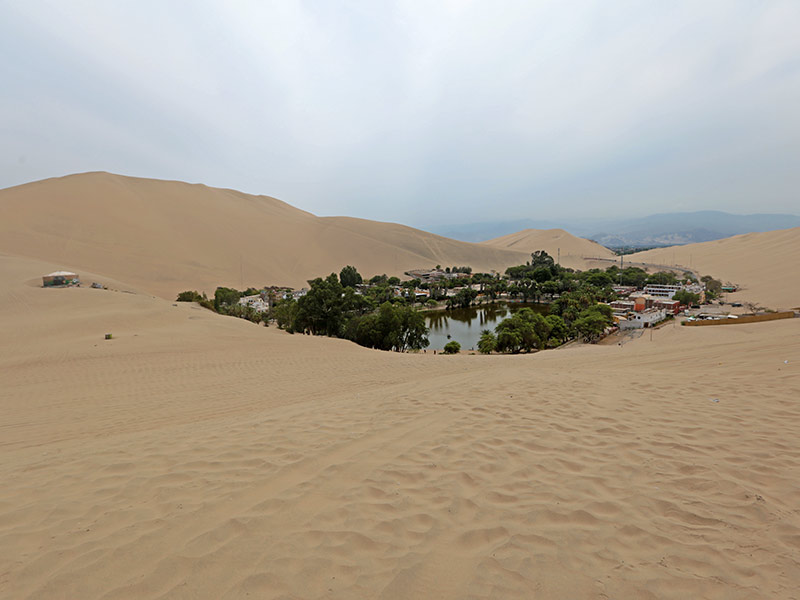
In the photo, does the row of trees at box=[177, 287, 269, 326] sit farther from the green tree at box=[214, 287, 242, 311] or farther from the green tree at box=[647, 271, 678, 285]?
the green tree at box=[647, 271, 678, 285]

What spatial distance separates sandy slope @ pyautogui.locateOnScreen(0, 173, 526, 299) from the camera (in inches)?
2131

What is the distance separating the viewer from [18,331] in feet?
52.5

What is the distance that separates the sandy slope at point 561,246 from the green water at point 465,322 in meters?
85.4

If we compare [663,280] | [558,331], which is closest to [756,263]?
[663,280]

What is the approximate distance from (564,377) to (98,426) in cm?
893

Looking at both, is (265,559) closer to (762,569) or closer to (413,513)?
(413,513)

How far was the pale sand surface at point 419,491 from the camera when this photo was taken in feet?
8.00

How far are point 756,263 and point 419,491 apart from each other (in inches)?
3999

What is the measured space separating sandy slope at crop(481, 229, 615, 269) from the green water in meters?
85.4

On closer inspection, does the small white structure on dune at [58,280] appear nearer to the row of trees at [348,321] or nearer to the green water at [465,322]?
the row of trees at [348,321]

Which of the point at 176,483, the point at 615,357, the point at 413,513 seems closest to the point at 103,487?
the point at 176,483

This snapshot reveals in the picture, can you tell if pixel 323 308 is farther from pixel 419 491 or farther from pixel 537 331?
pixel 419 491

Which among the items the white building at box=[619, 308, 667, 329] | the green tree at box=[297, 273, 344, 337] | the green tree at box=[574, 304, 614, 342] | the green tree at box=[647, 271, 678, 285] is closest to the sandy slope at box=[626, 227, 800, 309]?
the green tree at box=[647, 271, 678, 285]

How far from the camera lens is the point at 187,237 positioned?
71.9m
